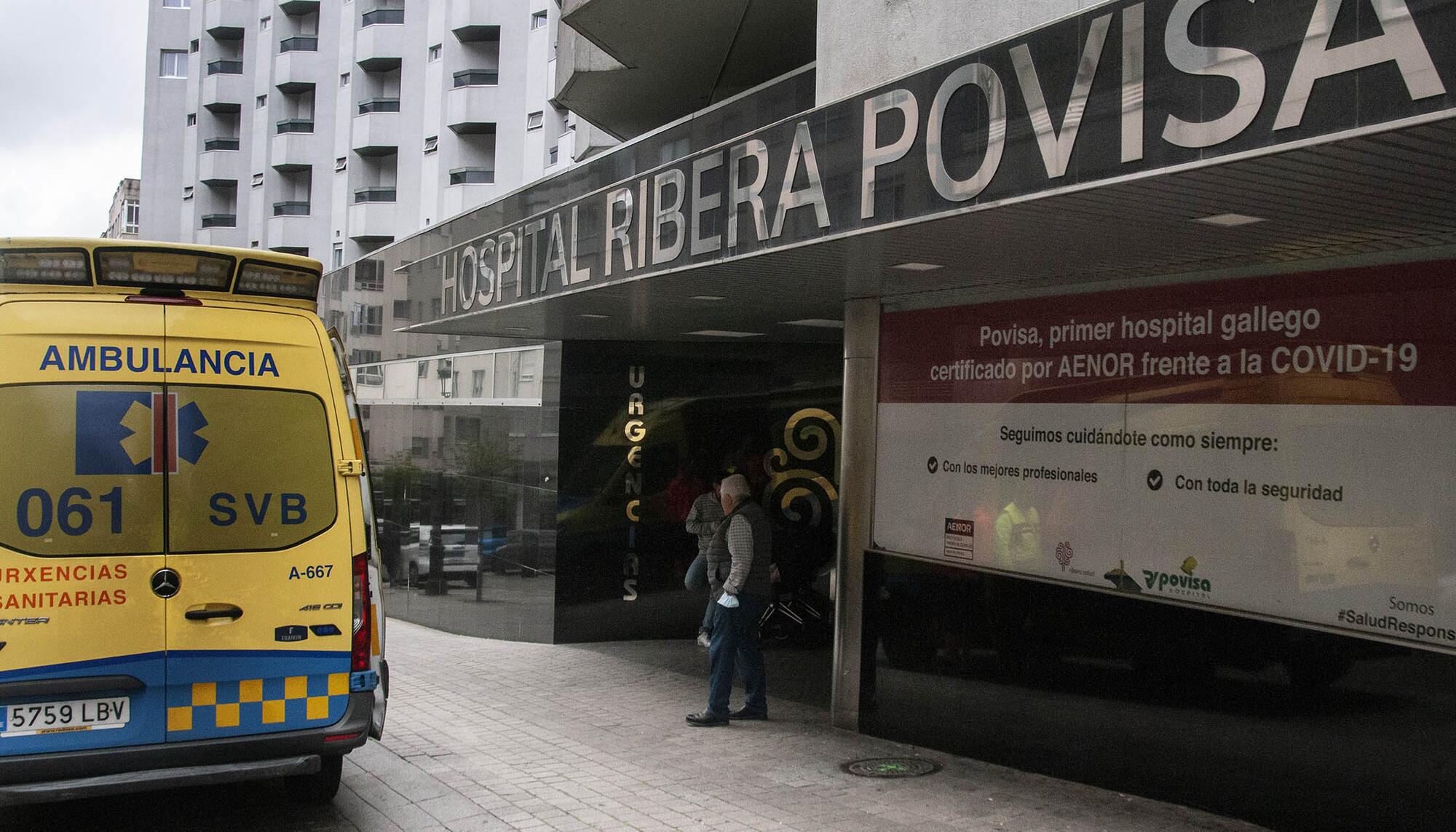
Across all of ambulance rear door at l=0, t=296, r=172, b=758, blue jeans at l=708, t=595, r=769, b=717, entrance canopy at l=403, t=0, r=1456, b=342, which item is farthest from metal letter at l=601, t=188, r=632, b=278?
ambulance rear door at l=0, t=296, r=172, b=758

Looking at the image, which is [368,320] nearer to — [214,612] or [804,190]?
[804,190]

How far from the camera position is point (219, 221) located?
5034 cm

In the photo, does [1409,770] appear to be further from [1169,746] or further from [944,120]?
[944,120]

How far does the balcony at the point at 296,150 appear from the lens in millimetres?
45500

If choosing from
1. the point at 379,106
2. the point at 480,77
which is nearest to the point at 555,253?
the point at 480,77

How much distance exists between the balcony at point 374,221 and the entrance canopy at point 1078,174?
34.5m

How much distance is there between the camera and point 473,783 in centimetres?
678

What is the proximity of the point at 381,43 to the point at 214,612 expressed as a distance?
39317 mm

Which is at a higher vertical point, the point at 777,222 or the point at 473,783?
the point at 777,222

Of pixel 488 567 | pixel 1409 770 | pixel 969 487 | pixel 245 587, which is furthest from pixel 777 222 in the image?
pixel 488 567

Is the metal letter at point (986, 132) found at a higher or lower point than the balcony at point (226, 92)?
lower

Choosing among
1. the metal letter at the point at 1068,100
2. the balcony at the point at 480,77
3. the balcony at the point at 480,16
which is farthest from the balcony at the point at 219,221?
the metal letter at the point at 1068,100

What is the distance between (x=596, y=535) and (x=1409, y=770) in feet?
27.7

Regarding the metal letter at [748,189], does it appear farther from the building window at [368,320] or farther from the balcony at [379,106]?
the balcony at [379,106]
